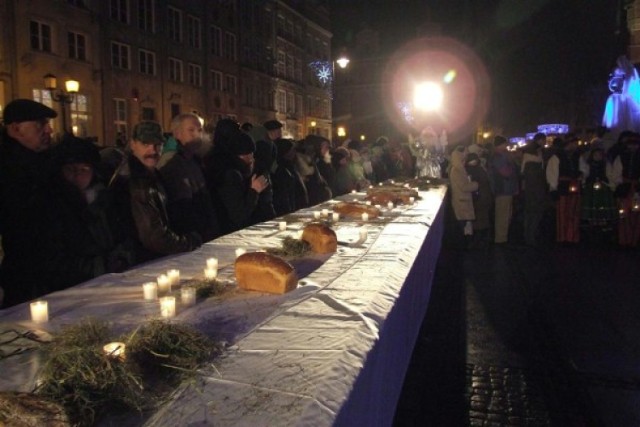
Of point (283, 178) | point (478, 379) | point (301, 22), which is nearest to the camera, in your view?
point (478, 379)

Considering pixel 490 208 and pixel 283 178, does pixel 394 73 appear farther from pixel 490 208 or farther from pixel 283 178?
pixel 283 178

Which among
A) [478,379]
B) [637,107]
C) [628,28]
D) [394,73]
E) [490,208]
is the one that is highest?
[394,73]

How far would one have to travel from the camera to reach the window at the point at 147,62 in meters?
27.1

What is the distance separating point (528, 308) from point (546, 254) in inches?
161

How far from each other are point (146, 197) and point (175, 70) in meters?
28.5

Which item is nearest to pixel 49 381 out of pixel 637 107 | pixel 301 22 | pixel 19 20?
pixel 637 107

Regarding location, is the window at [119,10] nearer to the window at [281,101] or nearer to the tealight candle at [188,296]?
the window at [281,101]

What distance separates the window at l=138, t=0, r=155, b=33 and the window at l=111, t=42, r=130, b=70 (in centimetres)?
177

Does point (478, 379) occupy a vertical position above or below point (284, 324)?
below

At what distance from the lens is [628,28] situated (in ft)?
66.3

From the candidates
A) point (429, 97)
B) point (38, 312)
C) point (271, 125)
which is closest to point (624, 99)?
point (429, 97)

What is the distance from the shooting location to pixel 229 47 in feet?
121

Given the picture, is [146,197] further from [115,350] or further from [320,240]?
[115,350]

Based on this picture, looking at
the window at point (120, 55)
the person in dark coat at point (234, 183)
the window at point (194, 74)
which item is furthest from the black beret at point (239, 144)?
the window at point (194, 74)
